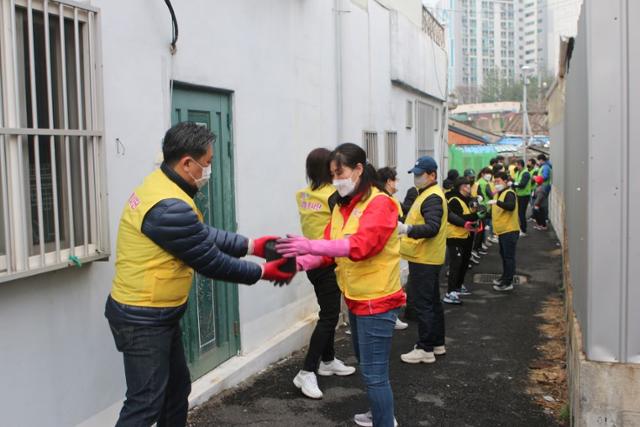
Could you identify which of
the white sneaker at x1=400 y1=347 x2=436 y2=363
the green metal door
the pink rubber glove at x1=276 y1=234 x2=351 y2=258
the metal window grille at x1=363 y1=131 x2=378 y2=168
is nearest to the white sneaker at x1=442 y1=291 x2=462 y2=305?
the metal window grille at x1=363 y1=131 x2=378 y2=168

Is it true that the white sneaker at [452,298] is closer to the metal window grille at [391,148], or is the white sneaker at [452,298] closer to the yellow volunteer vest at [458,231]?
the yellow volunteer vest at [458,231]

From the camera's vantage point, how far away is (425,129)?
13.4 meters

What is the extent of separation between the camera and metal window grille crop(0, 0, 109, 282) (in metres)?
3.33

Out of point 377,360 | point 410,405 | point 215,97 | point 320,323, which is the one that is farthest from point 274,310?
point 377,360

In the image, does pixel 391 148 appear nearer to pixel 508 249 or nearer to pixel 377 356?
pixel 508 249

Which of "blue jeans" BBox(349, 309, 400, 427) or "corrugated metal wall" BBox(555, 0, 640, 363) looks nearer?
"corrugated metal wall" BBox(555, 0, 640, 363)

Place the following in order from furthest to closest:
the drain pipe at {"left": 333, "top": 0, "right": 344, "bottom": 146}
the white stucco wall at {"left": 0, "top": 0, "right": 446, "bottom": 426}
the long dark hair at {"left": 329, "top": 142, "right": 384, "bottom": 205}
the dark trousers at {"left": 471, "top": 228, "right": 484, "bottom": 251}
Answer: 1. the dark trousers at {"left": 471, "top": 228, "right": 484, "bottom": 251}
2. the drain pipe at {"left": 333, "top": 0, "right": 344, "bottom": 146}
3. the long dark hair at {"left": 329, "top": 142, "right": 384, "bottom": 205}
4. the white stucco wall at {"left": 0, "top": 0, "right": 446, "bottom": 426}

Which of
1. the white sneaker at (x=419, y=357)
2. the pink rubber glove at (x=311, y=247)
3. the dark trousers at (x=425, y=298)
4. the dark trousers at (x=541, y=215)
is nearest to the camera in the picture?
the pink rubber glove at (x=311, y=247)

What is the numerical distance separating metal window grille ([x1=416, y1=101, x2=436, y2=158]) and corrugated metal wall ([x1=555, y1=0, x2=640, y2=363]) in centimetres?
922

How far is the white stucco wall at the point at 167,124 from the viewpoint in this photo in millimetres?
3566

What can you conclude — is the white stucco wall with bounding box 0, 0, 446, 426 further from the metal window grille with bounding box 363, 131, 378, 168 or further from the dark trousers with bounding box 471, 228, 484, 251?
the dark trousers with bounding box 471, 228, 484, 251

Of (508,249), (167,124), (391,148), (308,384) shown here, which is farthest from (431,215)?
(391,148)

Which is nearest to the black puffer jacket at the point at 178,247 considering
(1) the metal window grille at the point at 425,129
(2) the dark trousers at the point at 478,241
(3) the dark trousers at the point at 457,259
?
(3) the dark trousers at the point at 457,259

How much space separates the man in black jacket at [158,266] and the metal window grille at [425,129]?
9.63 meters
